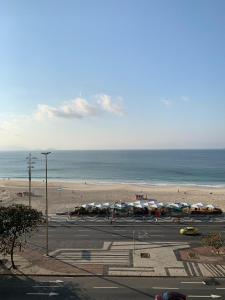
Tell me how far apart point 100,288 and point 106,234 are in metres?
19.5

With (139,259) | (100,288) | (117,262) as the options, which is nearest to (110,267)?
(117,262)

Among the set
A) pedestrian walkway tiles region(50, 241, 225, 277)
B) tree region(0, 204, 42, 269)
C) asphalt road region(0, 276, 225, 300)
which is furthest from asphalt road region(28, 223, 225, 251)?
asphalt road region(0, 276, 225, 300)

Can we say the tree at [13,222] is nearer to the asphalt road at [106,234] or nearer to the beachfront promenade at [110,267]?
the beachfront promenade at [110,267]

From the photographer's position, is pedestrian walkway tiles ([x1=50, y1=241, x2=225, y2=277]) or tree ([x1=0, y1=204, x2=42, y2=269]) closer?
tree ([x1=0, y1=204, x2=42, y2=269])

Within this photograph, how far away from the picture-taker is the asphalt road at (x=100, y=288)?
3148 cm

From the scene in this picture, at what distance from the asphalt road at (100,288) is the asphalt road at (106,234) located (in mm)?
11317

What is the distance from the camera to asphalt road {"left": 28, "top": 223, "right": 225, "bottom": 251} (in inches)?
1918

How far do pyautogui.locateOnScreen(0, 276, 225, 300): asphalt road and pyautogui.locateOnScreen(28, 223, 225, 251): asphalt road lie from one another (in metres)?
11.3

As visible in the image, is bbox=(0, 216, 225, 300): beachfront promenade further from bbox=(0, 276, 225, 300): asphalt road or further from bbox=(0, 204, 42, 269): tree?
bbox=(0, 204, 42, 269): tree

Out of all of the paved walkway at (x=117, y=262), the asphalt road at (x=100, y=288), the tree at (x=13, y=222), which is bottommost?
the asphalt road at (x=100, y=288)

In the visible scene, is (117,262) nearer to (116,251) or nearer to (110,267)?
(110,267)

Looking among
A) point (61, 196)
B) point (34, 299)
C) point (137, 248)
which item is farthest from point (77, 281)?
point (61, 196)

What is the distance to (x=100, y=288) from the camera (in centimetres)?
3341

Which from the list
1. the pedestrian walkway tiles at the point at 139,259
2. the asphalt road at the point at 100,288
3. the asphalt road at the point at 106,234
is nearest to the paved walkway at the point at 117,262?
the pedestrian walkway tiles at the point at 139,259
